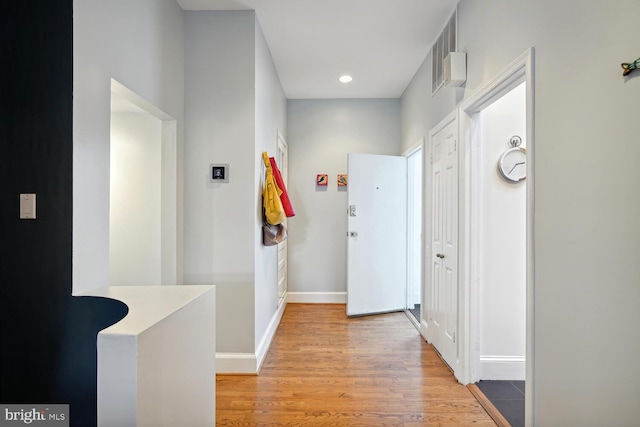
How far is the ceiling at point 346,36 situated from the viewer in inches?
100

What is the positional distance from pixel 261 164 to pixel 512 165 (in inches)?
74.7

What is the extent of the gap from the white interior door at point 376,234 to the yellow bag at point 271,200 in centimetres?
138

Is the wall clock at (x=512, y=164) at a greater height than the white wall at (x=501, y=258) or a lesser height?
greater

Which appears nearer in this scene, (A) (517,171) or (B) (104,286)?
(B) (104,286)

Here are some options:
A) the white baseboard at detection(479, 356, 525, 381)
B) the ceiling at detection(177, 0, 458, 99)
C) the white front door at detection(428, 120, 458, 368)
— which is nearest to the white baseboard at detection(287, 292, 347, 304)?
the white front door at detection(428, 120, 458, 368)

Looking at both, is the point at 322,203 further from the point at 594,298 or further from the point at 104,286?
the point at 594,298

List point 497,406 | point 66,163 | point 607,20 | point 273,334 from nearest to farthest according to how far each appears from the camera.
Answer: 1. point 607,20
2. point 66,163
3. point 497,406
4. point 273,334

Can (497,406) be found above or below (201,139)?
below

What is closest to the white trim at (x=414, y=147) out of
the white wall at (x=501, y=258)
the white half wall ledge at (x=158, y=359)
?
the white wall at (x=501, y=258)

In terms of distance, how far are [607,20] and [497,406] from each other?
209 cm

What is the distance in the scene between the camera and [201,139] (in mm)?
2623

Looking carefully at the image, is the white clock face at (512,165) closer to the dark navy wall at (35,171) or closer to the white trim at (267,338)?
the white trim at (267,338)

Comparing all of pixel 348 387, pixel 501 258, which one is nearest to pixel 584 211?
pixel 501 258

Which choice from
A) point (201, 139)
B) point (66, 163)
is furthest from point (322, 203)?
point (66, 163)
